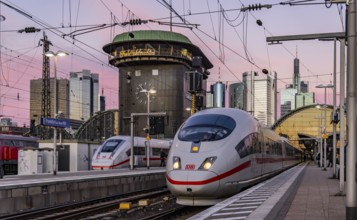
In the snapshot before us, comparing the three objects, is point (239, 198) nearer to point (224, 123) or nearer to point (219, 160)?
point (219, 160)

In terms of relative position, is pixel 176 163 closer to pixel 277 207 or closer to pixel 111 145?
pixel 277 207

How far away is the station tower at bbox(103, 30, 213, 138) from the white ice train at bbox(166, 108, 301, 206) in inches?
3978

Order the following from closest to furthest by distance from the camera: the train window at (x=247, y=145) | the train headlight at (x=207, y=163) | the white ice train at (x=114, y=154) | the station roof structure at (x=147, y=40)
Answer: the train headlight at (x=207, y=163), the train window at (x=247, y=145), the white ice train at (x=114, y=154), the station roof structure at (x=147, y=40)

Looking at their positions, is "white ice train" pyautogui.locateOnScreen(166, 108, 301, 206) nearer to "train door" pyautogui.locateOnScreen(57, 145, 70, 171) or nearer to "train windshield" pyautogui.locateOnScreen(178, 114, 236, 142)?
"train windshield" pyautogui.locateOnScreen(178, 114, 236, 142)

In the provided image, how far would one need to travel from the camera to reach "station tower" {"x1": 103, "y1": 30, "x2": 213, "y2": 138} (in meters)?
123

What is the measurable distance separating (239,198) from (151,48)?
108522 millimetres

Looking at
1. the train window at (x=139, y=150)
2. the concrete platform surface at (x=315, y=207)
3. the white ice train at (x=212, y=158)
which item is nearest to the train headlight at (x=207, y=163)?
the white ice train at (x=212, y=158)

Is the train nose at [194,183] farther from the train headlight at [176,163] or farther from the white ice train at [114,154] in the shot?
the white ice train at [114,154]

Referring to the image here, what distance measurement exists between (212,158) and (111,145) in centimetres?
2913

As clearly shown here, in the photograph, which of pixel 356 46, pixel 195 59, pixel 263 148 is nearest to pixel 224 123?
pixel 263 148

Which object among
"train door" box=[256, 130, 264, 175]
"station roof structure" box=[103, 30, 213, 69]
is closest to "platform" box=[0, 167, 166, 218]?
"train door" box=[256, 130, 264, 175]

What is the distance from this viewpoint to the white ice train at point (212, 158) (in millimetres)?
16453

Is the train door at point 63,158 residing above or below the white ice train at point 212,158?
below

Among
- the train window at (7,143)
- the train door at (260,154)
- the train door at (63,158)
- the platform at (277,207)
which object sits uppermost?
the train door at (260,154)
